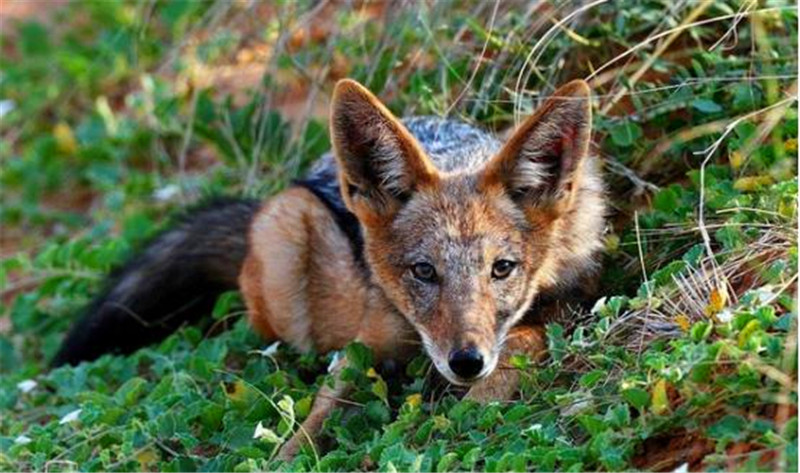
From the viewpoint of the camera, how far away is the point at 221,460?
5234 mm

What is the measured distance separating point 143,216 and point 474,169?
Result: 345 cm

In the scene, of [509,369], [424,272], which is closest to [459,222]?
[424,272]

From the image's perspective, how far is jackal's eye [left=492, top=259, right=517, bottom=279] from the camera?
5.31 m

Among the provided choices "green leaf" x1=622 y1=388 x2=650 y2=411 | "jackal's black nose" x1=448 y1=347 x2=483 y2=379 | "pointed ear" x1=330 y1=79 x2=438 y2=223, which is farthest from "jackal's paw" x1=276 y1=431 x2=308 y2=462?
"green leaf" x1=622 y1=388 x2=650 y2=411

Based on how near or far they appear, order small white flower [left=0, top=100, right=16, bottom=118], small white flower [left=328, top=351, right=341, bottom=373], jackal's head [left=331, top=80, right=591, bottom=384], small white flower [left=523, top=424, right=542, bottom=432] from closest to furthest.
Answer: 1. small white flower [left=523, top=424, right=542, bottom=432]
2. jackal's head [left=331, top=80, right=591, bottom=384]
3. small white flower [left=328, top=351, right=341, bottom=373]
4. small white flower [left=0, top=100, right=16, bottom=118]

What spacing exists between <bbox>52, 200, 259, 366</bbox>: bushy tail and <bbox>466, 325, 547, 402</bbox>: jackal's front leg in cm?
214

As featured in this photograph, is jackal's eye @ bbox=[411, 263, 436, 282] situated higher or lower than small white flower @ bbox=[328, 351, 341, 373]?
higher

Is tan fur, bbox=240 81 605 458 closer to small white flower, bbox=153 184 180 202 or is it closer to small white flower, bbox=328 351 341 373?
small white flower, bbox=328 351 341 373

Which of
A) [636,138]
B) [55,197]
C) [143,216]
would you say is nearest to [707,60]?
[636,138]

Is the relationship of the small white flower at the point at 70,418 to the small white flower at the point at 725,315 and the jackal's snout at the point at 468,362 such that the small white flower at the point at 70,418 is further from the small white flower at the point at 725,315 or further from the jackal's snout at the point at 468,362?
the small white flower at the point at 725,315

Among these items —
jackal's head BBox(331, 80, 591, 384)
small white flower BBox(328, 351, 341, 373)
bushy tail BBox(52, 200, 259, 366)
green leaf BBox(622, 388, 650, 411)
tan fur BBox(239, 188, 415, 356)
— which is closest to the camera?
green leaf BBox(622, 388, 650, 411)

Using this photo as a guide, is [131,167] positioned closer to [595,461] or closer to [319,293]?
[319,293]

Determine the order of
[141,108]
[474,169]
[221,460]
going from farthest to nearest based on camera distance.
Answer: [141,108], [474,169], [221,460]

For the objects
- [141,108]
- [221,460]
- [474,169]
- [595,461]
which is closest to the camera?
[595,461]
